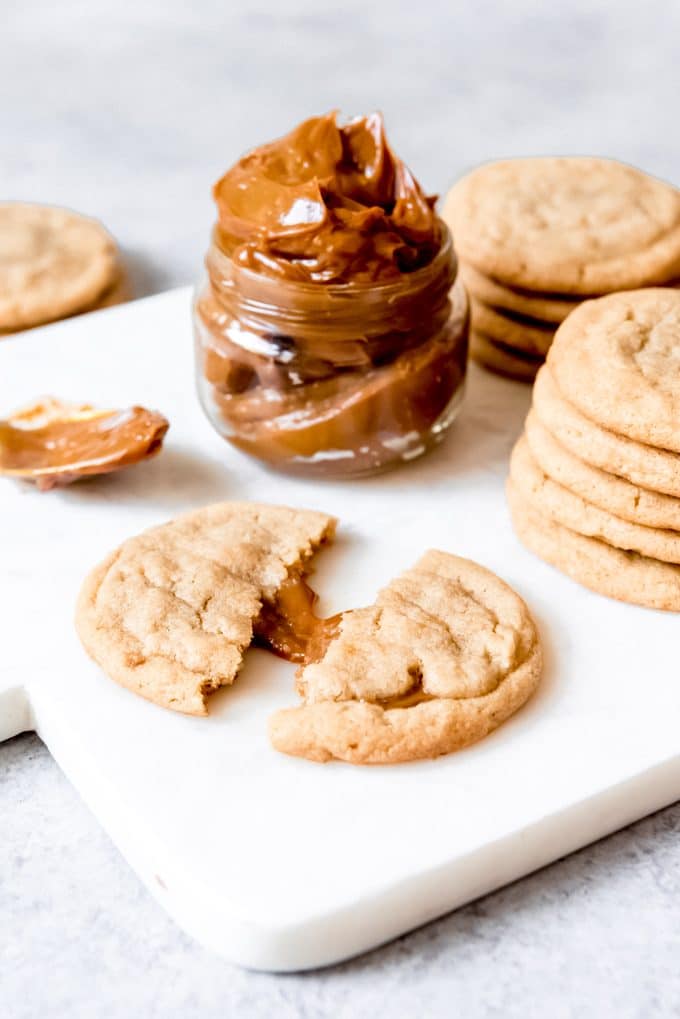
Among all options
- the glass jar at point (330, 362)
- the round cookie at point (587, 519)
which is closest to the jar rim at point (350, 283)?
the glass jar at point (330, 362)

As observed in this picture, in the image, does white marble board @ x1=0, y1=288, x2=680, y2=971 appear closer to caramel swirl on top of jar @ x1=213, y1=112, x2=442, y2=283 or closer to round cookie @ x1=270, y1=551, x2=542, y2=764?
round cookie @ x1=270, y1=551, x2=542, y2=764

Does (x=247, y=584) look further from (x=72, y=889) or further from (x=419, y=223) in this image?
(x=419, y=223)

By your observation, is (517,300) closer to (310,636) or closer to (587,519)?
(587,519)

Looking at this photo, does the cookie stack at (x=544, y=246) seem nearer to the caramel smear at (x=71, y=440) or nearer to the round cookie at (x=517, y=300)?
the round cookie at (x=517, y=300)

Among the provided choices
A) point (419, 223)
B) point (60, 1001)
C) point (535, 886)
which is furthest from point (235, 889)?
point (419, 223)

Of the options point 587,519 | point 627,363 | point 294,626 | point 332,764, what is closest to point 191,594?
point 294,626

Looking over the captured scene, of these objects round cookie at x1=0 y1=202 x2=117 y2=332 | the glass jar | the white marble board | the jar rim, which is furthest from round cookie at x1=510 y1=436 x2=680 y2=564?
round cookie at x1=0 y1=202 x2=117 y2=332
